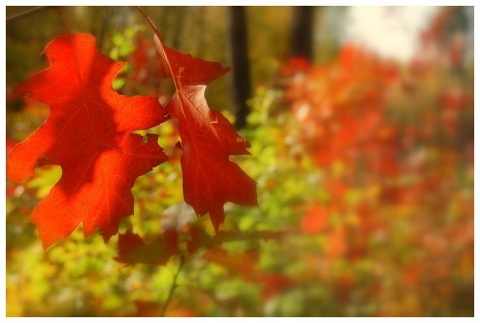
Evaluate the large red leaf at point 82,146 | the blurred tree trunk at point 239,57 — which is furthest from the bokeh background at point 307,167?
the large red leaf at point 82,146

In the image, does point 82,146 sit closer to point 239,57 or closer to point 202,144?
point 202,144

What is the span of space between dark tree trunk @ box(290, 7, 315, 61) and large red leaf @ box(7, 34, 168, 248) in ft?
6.11

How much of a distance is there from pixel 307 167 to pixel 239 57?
56 cm

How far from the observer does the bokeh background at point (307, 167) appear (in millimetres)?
1460

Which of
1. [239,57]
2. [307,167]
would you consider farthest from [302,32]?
[307,167]

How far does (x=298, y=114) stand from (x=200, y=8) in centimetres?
62

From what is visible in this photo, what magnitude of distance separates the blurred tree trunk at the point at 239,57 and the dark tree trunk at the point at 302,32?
0.38 meters

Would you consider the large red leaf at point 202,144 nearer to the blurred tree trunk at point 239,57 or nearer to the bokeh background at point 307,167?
the bokeh background at point 307,167

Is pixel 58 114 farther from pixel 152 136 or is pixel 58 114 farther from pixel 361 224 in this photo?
pixel 361 224

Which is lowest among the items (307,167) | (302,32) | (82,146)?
(307,167)

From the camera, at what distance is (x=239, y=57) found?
2012 mm

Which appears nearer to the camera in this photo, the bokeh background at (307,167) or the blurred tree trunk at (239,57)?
the bokeh background at (307,167)

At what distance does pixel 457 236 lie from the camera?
9.04 feet
